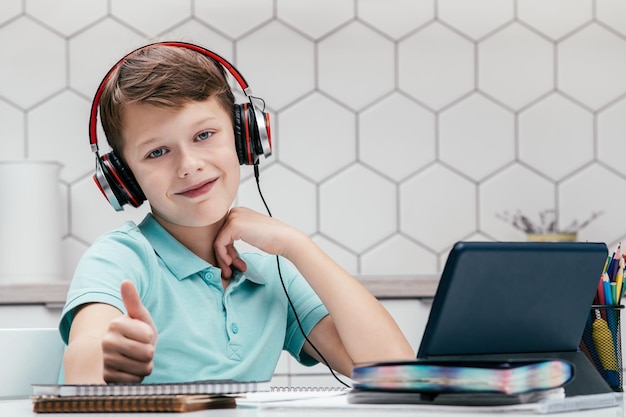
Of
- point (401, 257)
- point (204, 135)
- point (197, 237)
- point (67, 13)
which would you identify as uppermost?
A: point (67, 13)

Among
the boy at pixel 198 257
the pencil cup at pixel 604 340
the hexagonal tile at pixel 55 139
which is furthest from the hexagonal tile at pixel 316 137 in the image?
the pencil cup at pixel 604 340

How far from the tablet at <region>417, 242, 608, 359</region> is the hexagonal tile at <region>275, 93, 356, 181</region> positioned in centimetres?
152

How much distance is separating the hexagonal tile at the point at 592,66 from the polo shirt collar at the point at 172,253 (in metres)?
1.43

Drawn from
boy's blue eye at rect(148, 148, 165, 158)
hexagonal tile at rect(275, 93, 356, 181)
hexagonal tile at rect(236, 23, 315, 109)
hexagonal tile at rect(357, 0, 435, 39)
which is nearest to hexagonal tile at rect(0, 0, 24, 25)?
hexagonal tile at rect(236, 23, 315, 109)

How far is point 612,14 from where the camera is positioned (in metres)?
2.51

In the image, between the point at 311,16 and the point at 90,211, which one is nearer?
the point at 90,211

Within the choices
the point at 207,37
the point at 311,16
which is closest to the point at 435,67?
the point at 311,16

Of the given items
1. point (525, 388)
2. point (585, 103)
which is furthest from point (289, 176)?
point (525, 388)

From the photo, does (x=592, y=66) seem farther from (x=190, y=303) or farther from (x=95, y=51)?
(x=190, y=303)

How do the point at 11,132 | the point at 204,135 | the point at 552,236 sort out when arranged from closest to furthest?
1. the point at 204,135
2. the point at 552,236
3. the point at 11,132

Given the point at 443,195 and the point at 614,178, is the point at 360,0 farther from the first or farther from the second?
the point at 614,178

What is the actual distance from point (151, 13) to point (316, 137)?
0.52 meters

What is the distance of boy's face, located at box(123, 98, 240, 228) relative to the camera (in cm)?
125

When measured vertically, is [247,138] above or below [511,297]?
above
